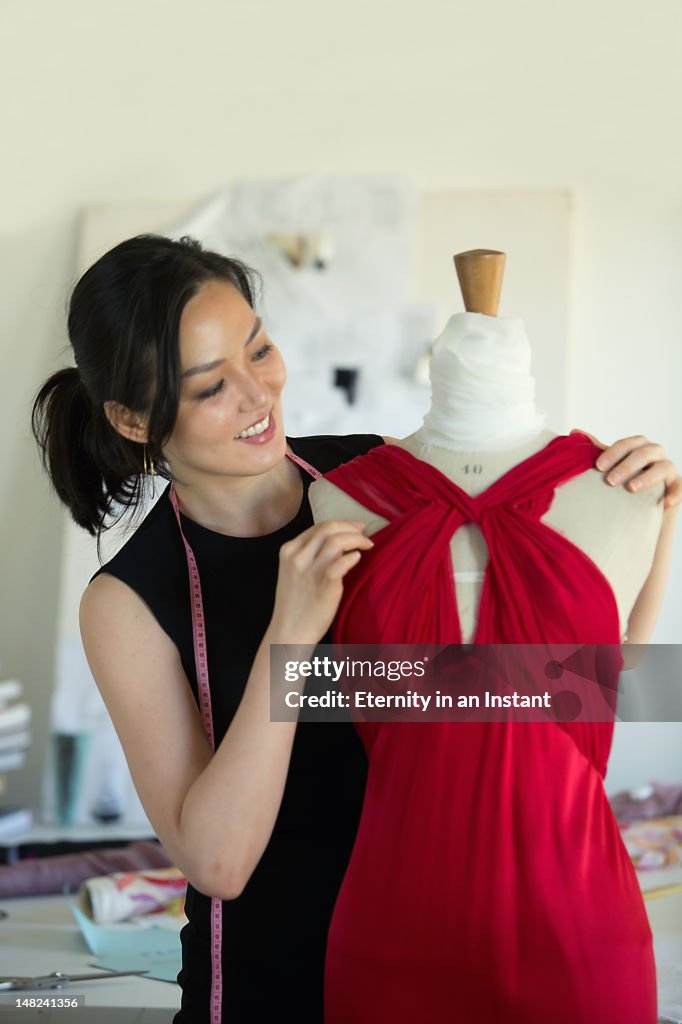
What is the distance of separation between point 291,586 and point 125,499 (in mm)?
544

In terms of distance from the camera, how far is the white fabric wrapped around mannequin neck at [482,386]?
1.19 meters

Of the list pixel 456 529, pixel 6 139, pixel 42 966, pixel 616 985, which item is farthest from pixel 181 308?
pixel 6 139

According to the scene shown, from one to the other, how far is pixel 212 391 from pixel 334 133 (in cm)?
246

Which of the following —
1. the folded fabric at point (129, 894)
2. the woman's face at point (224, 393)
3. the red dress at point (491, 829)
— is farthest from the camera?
the folded fabric at point (129, 894)

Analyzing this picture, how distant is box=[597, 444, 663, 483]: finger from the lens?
3.84ft

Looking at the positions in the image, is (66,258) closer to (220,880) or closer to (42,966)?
(42,966)

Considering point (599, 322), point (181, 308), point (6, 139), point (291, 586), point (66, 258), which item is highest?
point (6, 139)

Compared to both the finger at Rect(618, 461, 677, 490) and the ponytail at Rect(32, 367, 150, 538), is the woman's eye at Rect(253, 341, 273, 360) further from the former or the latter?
the finger at Rect(618, 461, 677, 490)

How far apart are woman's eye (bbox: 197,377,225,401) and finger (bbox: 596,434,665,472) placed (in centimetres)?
44

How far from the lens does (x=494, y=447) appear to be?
122 centimetres

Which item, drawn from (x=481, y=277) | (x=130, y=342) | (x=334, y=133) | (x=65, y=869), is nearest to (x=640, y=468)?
(x=481, y=277)

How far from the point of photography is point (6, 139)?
3.81 m

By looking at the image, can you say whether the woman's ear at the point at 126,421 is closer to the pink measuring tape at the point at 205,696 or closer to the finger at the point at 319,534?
the pink measuring tape at the point at 205,696

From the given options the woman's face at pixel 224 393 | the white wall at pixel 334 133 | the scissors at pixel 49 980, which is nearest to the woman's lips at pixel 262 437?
the woman's face at pixel 224 393
